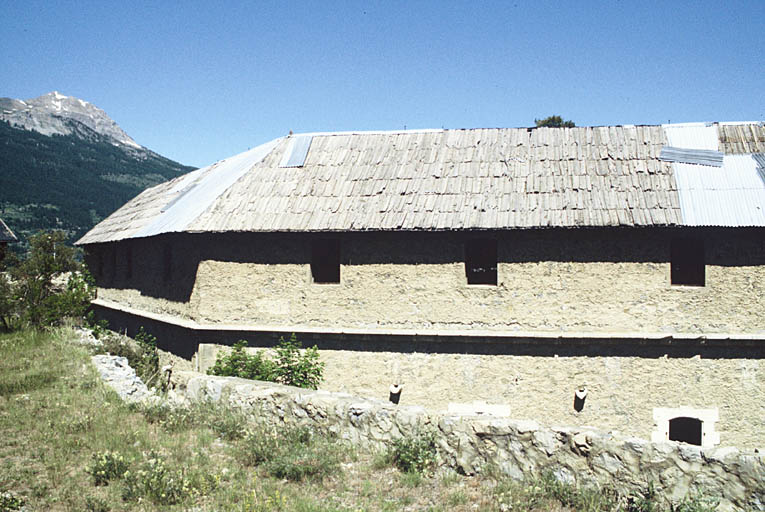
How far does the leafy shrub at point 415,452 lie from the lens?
594 cm

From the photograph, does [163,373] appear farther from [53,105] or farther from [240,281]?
[53,105]

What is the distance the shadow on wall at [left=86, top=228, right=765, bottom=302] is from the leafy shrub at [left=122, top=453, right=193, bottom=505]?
21.0 ft

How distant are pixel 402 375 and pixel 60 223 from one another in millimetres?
71796

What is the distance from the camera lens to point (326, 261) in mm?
12266

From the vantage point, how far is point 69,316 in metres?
16.5

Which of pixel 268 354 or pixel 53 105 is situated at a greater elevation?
pixel 53 105

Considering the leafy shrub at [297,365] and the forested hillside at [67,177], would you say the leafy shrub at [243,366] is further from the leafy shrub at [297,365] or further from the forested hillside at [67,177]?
the forested hillside at [67,177]

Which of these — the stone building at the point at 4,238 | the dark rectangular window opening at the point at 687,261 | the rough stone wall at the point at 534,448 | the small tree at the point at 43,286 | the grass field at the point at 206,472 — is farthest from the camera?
the stone building at the point at 4,238

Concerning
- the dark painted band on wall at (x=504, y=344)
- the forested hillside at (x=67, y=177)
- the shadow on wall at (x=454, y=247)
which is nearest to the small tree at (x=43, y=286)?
the shadow on wall at (x=454, y=247)

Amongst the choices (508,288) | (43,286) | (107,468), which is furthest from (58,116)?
(107,468)

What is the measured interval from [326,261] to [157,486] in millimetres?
7344

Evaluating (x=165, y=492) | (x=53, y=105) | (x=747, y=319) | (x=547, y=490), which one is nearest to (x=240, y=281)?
(x=165, y=492)

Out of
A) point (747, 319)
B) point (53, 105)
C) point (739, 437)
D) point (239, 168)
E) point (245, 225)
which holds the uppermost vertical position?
point (53, 105)

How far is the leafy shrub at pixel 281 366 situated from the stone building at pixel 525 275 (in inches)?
14.3
